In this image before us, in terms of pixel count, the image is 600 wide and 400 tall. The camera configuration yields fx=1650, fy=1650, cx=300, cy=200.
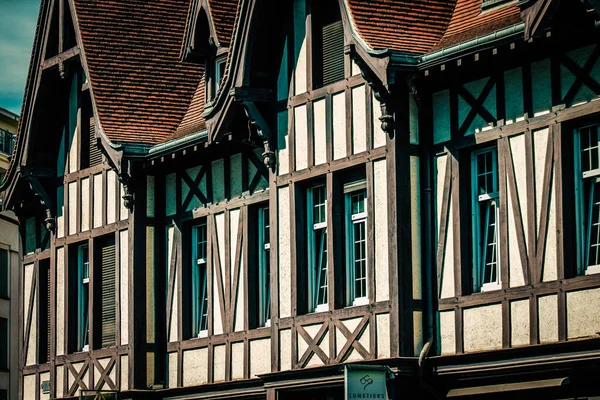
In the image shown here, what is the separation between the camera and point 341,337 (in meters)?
25.1

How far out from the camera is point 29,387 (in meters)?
33.9

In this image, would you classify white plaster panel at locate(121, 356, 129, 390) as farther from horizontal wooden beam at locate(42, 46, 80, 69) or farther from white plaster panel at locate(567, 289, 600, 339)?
white plaster panel at locate(567, 289, 600, 339)

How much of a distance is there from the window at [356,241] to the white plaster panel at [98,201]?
304 inches

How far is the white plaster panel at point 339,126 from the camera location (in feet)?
83.8

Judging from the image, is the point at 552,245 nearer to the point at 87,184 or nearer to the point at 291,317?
the point at 291,317

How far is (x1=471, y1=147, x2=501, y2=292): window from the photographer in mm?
23453

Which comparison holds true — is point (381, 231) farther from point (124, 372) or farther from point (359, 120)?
point (124, 372)

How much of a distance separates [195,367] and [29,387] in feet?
19.2

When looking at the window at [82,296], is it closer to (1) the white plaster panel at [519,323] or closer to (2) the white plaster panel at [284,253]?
(2) the white plaster panel at [284,253]

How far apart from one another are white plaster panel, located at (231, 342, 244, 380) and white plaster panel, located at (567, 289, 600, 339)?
26.3 feet

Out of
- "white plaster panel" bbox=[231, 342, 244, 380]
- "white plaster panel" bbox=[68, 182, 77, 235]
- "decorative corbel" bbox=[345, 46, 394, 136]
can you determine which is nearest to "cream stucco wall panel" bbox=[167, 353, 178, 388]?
"white plaster panel" bbox=[231, 342, 244, 380]

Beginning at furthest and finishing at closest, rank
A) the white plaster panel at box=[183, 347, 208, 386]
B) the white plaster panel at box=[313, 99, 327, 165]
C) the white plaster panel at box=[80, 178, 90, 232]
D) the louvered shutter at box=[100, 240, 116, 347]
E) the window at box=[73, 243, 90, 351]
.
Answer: the window at box=[73, 243, 90, 351]
the white plaster panel at box=[80, 178, 90, 232]
the louvered shutter at box=[100, 240, 116, 347]
the white plaster panel at box=[183, 347, 208, 386]
the white plaster panel at box=[313, 99, 327, 165]

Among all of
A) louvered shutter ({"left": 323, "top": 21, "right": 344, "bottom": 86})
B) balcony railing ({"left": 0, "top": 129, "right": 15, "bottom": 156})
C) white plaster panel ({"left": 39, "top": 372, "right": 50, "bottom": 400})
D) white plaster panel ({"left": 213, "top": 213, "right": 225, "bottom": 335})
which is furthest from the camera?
balcony railing ({"left": 0, "top": 129, "right": 15, "bottom": 156})

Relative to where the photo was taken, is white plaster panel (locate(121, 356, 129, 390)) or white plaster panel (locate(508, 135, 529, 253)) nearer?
white plaster panel (locate(508, 135, 529, 253))
